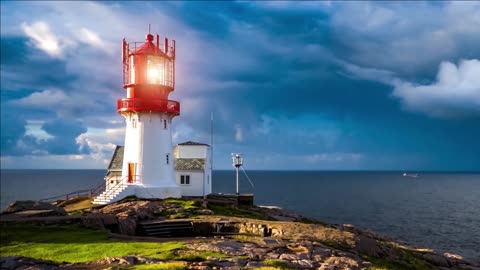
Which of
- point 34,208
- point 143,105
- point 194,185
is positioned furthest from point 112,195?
point 34,208

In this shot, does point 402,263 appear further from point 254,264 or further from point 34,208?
point 34,208

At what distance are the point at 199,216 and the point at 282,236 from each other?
9565mm

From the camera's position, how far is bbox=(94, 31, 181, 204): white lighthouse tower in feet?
145

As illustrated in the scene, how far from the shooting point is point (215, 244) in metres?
23.1

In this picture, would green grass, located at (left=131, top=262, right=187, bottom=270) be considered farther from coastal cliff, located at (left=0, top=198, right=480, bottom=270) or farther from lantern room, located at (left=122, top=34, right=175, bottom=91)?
lantern room, located at (left=122, top=34, right=175, bottom=91)

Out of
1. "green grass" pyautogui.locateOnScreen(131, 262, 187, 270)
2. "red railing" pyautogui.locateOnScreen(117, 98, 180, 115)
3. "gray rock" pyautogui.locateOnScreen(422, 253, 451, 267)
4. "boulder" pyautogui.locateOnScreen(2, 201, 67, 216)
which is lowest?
"gray rock" pyautogui.locateOnScreen(422, 253, 451, 267)

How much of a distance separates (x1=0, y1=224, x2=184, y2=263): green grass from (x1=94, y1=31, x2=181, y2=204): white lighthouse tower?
55.7 feet

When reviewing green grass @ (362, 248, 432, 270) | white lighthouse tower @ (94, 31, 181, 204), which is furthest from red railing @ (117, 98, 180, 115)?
green grass @ (362, 248, 432, 270)

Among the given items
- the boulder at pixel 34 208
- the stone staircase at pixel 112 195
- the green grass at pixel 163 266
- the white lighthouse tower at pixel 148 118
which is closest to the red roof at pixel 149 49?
the white lighthouse tower at pixel 148 118

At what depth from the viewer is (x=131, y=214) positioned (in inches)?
1331

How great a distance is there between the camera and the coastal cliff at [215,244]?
59.7 ft

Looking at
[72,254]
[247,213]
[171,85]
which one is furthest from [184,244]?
[171,85]

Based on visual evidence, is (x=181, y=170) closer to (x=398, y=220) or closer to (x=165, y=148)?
(x=165, y=148)

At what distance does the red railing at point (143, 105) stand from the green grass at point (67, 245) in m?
18.6
